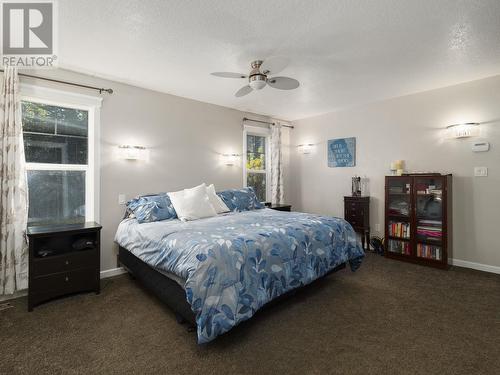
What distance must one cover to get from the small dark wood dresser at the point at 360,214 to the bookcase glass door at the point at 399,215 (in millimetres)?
398

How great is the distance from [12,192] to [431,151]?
17.6 feet

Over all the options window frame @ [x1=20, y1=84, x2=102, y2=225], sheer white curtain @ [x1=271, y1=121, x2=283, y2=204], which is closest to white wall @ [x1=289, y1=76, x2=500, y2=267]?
sheer white curtain @ [x1=271, y1=121, x2=283, y2=204]

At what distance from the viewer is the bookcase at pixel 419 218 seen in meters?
3.55

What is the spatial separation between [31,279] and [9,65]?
2.23 metres

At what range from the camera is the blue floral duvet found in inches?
70.3

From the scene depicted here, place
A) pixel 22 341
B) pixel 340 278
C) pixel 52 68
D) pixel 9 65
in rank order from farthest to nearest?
1. pixel 340 278
2. pixel 52 68
3. pixel 9 65
4. pixel 22 341

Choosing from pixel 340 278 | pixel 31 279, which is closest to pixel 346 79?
pixel 340 278

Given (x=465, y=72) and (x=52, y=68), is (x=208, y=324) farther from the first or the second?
(x=465, y=72)

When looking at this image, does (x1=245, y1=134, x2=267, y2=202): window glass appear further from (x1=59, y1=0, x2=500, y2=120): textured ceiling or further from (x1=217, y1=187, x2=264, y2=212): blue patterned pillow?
(x1=59, y1=0, x2=500, y2=120): textured ceiling

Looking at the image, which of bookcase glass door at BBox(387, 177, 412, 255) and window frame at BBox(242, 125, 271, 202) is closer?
bookcase glass door at BBox(387, 177, 412, 255)

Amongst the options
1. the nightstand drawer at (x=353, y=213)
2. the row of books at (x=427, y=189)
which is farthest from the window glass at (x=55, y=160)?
the row of books at (x=427, y=189)

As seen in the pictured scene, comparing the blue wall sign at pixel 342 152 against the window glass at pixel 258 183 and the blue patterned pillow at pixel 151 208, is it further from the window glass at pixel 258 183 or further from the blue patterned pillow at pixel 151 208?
the blue patterned pillow at pixel 151 208

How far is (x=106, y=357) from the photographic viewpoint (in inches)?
70.3

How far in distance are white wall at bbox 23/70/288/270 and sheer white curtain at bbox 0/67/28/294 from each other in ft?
1.27
